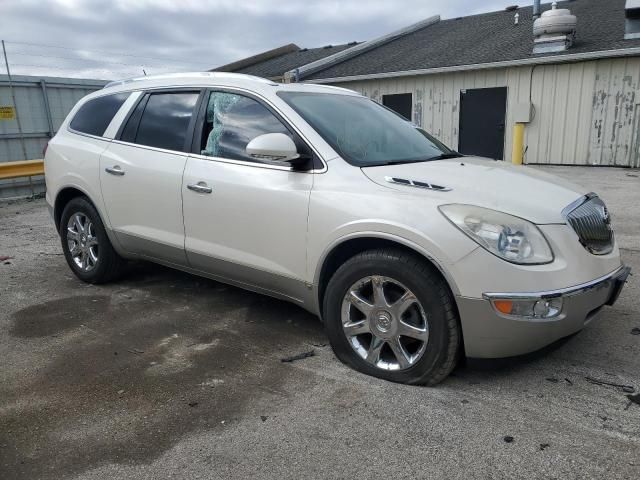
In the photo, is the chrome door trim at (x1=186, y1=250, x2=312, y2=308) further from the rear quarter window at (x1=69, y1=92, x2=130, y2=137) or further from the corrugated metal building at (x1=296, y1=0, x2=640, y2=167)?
the corrugated metal building at (x1=296, y1=0, x2=640, y2=167)

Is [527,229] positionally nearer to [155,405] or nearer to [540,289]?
[540,289]

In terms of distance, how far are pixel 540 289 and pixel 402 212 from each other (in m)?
0.79

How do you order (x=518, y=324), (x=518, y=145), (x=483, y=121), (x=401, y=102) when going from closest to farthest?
(x=518, y=324), (x=518, y=145), (x=483, y=121), (x=401, y=102)

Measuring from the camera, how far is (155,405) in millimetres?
2879

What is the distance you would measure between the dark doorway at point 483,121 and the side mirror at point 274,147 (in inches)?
499

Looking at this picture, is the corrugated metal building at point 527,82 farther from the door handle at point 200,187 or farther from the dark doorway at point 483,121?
the door handle at point 200,187

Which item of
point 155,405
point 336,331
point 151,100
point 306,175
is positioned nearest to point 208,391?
point 155,405

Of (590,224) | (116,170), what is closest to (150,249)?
(116,170)

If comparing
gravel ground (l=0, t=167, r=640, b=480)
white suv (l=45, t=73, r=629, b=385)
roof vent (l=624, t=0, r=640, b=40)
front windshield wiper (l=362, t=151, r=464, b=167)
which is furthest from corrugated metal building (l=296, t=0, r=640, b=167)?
white suv (l=45, t=73, r=629, b=385)

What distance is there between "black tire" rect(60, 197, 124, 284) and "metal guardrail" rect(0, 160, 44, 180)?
698cm

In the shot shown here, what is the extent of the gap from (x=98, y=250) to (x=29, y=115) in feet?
29.3

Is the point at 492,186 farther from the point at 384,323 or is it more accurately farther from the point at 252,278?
the point at 252,278

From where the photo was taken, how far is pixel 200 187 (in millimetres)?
3732

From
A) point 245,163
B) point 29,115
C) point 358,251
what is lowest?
point 358,251
